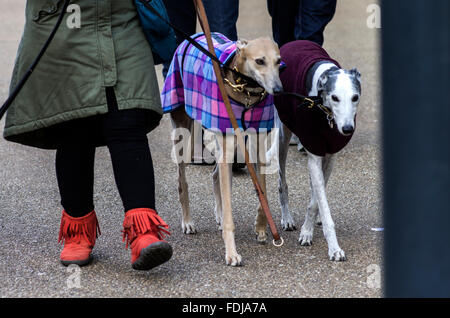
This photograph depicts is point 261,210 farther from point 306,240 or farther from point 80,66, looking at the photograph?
point 80,66

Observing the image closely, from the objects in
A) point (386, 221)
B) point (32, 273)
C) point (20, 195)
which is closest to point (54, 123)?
point (32, 273)

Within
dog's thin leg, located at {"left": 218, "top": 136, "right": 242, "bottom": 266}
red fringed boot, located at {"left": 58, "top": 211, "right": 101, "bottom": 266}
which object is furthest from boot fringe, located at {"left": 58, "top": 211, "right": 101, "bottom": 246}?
dog's thin leg, located at {"left": 218, "top": 136, "right": 242, "bottom": 266}

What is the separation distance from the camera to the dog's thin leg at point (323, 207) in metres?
4.05

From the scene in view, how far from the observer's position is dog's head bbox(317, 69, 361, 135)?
3930 millimetres

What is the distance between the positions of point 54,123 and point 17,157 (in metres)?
2.94

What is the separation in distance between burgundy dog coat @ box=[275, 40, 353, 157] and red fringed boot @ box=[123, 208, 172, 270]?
1.03 metres

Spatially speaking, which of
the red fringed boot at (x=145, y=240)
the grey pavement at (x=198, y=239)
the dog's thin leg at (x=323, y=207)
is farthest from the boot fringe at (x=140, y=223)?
the dog's thin leg at (x=323, y=207)

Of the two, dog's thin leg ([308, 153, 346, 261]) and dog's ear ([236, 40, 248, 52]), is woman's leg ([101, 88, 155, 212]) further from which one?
dog's thin leg ([308, 153, 346, 261])

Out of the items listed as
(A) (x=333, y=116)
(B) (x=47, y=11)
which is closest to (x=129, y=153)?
(B) (x=47, y=11)

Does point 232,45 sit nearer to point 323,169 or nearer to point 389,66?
point 323,169

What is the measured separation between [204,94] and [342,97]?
0.77 meters

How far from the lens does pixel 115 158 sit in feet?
12.2

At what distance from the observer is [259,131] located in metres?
4.20

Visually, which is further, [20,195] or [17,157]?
[17,157]
